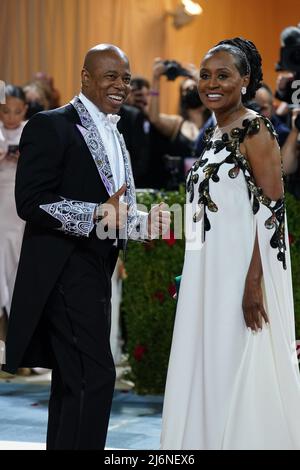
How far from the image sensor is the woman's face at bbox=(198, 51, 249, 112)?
403cm

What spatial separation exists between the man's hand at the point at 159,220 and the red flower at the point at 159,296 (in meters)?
2.60

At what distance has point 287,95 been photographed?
257 inches

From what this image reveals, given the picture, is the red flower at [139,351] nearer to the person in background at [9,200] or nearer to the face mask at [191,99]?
the person in background at [9,200]

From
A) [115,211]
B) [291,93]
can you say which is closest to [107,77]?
[115,211]

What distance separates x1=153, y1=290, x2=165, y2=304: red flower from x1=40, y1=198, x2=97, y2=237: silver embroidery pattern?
280cm

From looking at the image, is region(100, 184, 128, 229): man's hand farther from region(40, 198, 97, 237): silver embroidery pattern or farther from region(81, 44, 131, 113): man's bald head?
region(81, 44, 131, 113): man's bald head

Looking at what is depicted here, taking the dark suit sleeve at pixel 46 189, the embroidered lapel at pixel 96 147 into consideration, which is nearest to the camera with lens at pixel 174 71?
the embroidered lapel at pixel 96 147

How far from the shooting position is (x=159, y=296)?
21.5 feet

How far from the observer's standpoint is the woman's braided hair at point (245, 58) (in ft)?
13.4

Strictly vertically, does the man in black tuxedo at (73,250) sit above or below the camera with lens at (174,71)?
below

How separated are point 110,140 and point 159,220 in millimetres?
416

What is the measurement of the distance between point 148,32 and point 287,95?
4.95m

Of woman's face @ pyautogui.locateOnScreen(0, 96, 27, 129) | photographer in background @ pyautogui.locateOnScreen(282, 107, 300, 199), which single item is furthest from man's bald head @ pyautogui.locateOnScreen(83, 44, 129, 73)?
woman's face @ pyautogui.locateOnScreen(0, 96, 27, 129)
